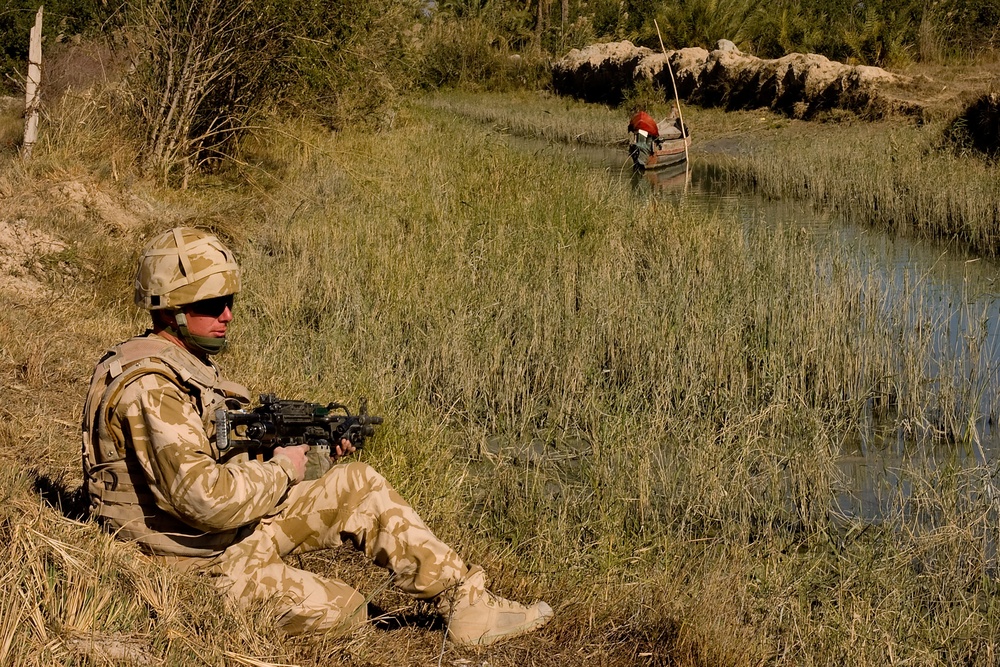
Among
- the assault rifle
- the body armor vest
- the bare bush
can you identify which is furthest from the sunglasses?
the bare bush

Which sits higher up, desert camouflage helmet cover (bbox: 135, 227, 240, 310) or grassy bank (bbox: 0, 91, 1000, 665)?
desert camouflage helmet cover (bbox: 135, 227, 240, 310)

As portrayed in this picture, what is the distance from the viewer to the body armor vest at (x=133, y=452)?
276cm

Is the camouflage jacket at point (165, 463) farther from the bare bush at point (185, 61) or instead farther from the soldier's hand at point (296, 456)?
the bare bush at point (185, 61)

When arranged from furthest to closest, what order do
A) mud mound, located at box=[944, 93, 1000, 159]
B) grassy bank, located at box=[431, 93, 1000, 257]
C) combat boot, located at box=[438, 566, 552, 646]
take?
mud mound, located at box=[944, 93, 1000, 159], grassy bank, located at box=[431, 93, 1000, 257], combat boot, located at box=[438, 566, 552, 646]

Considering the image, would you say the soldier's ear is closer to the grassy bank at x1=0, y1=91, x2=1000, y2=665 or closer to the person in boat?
the grassy bank at x1=0, y1=91, x2=1000, y2=665

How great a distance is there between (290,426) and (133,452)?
458 mm

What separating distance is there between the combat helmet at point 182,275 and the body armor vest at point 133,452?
3.9 inches

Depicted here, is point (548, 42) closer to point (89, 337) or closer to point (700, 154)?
point (700, 154)

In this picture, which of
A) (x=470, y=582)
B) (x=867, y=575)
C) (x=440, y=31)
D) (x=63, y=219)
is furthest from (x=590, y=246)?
(x=440, y=31)

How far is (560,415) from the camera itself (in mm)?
5785

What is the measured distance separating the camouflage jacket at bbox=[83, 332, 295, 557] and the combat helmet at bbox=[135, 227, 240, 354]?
0.32ft

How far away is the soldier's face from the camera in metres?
2.97

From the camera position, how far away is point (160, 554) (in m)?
2.90

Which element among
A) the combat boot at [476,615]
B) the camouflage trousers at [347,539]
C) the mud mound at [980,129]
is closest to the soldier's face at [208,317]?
the camouflage trousers at [347,539]
